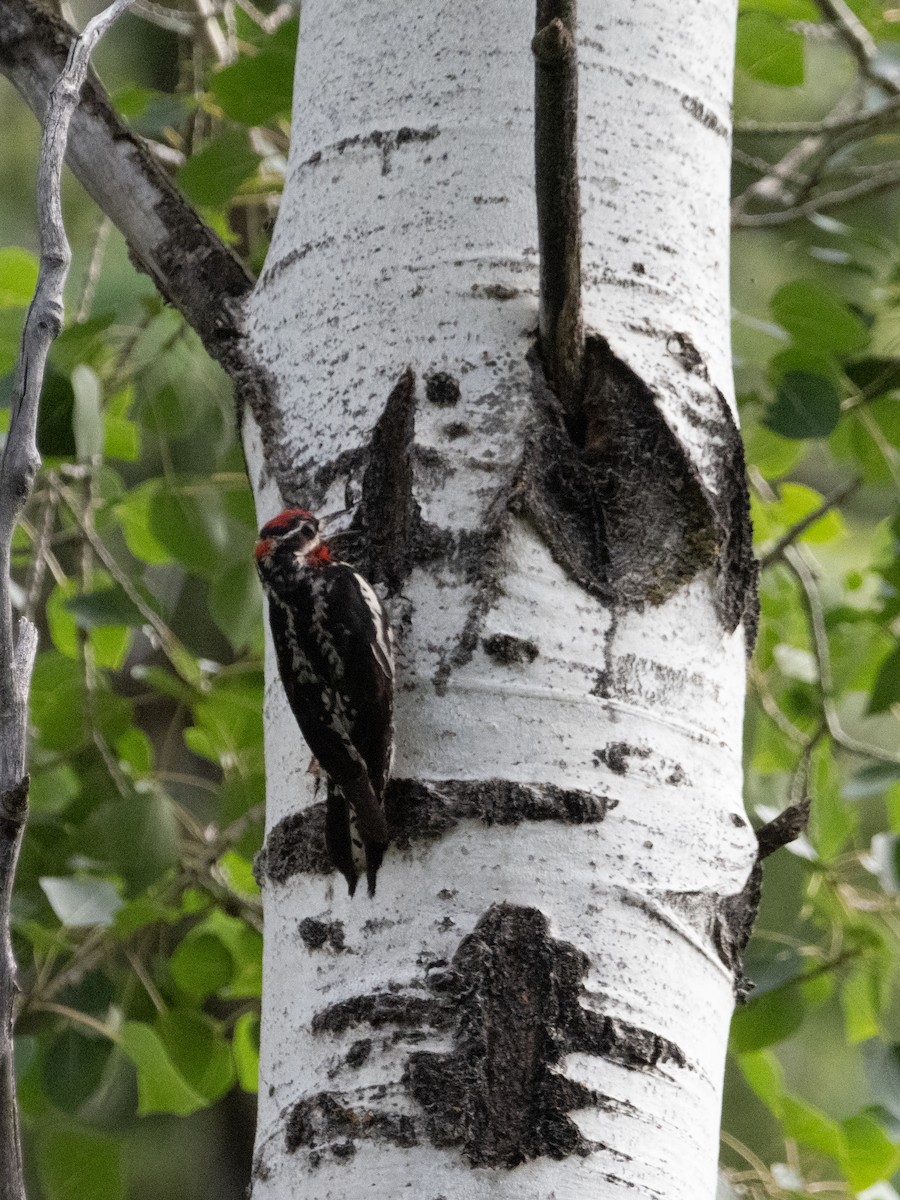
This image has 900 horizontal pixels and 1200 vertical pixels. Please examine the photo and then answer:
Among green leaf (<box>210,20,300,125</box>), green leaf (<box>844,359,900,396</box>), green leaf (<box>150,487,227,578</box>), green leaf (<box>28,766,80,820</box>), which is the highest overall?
green leaf (<box>210,20,300,125</box>)

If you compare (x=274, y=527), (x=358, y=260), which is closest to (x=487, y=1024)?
(x=274, y=527)

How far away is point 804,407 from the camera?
7.29ft

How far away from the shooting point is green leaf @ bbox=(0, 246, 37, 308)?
233 cm

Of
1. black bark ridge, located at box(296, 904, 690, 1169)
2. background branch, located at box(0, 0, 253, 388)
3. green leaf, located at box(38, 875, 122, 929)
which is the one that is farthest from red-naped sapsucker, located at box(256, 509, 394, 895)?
green leaf, located at box(38, 875, 122, 929)

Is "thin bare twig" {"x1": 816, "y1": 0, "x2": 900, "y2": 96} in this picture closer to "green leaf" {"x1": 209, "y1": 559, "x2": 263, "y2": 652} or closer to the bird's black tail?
"green leaf" {"x1": 209, "y1": 559, "x2": 263, "y2": 652}

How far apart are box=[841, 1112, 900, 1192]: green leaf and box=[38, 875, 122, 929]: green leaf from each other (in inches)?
45.8

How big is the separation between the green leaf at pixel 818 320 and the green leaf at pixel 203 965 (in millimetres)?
1358

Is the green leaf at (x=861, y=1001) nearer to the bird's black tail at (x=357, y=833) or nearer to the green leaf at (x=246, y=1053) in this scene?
the green leaf at (x=246, y=1053)

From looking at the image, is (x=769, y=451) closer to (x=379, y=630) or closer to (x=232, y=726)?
(x=232, y=726)

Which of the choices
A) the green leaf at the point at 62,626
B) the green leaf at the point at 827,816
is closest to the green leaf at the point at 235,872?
the green leaf at the point at 62,626

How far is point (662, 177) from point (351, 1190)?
40.2 inches

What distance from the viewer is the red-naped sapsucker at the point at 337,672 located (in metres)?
1.18

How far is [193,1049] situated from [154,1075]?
16cm

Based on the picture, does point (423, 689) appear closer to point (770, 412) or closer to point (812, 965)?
point (770, 412)
